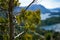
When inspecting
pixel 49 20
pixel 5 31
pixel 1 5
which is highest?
pixel 1 5

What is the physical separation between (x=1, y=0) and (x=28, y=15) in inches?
40.6

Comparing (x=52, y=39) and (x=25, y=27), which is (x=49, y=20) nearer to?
(x=52, y=39)

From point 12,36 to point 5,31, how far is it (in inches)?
55.9

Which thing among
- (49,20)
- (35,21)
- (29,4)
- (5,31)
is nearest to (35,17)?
(35,21)

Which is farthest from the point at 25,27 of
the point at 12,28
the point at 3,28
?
the point at 12,28

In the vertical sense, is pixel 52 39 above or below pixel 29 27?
below

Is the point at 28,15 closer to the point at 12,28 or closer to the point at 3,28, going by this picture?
the point at 3,28

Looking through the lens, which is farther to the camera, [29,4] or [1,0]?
[1,0]

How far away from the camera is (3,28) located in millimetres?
6562

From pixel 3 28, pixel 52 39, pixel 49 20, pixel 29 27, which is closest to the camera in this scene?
pixel 3 28

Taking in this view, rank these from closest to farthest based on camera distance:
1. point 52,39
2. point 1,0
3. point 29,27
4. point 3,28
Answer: point 1,0
point 3,28
point 29,27
point 52,39

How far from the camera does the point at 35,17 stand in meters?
7.02

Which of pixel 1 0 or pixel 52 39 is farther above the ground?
pixel 1 0

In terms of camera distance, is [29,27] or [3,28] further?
[29,27]
